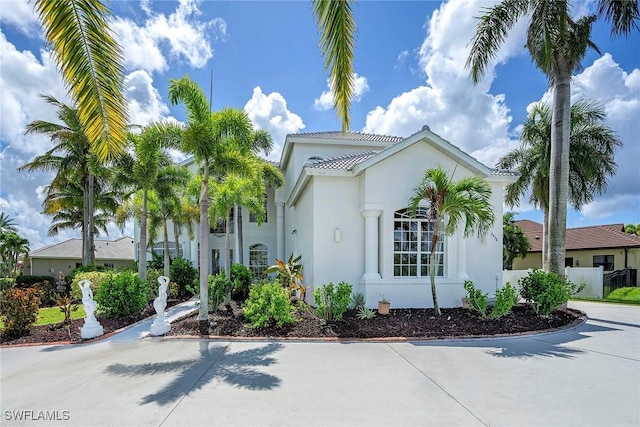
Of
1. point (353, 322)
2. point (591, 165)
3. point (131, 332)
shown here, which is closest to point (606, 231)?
point (591, 165)

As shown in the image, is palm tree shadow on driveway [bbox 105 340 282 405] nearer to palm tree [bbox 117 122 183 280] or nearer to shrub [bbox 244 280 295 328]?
shrub [bbox 244 280 295 328]

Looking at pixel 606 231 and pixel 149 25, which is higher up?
pixel 149 25

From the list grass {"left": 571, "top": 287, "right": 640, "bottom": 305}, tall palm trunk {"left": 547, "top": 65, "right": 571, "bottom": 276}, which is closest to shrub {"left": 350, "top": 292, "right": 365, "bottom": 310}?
tall palm trunk {"left": 547, "top": 65, "right": 571, "bottom": 276}

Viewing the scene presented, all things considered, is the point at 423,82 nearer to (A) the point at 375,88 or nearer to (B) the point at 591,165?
(A) the point at 375,88

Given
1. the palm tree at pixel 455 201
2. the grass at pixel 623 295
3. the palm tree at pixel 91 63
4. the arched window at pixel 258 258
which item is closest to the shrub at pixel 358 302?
the palm tree at pixel 455 201

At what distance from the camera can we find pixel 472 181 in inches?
380

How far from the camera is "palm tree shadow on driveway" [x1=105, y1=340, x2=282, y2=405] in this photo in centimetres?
530

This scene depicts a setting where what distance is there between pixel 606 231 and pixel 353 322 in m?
30.7

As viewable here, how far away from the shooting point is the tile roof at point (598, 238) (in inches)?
994

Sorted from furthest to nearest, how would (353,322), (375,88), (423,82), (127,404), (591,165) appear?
(591,165) < (423,82) < (375,88) < (353,322) < (127,404)

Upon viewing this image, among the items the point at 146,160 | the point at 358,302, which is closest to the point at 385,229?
the point at 358,302

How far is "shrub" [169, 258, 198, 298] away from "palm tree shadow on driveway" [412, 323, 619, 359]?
1397 centimetres

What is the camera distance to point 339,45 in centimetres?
525

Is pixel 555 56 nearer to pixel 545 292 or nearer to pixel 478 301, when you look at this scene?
pixel 545 292
